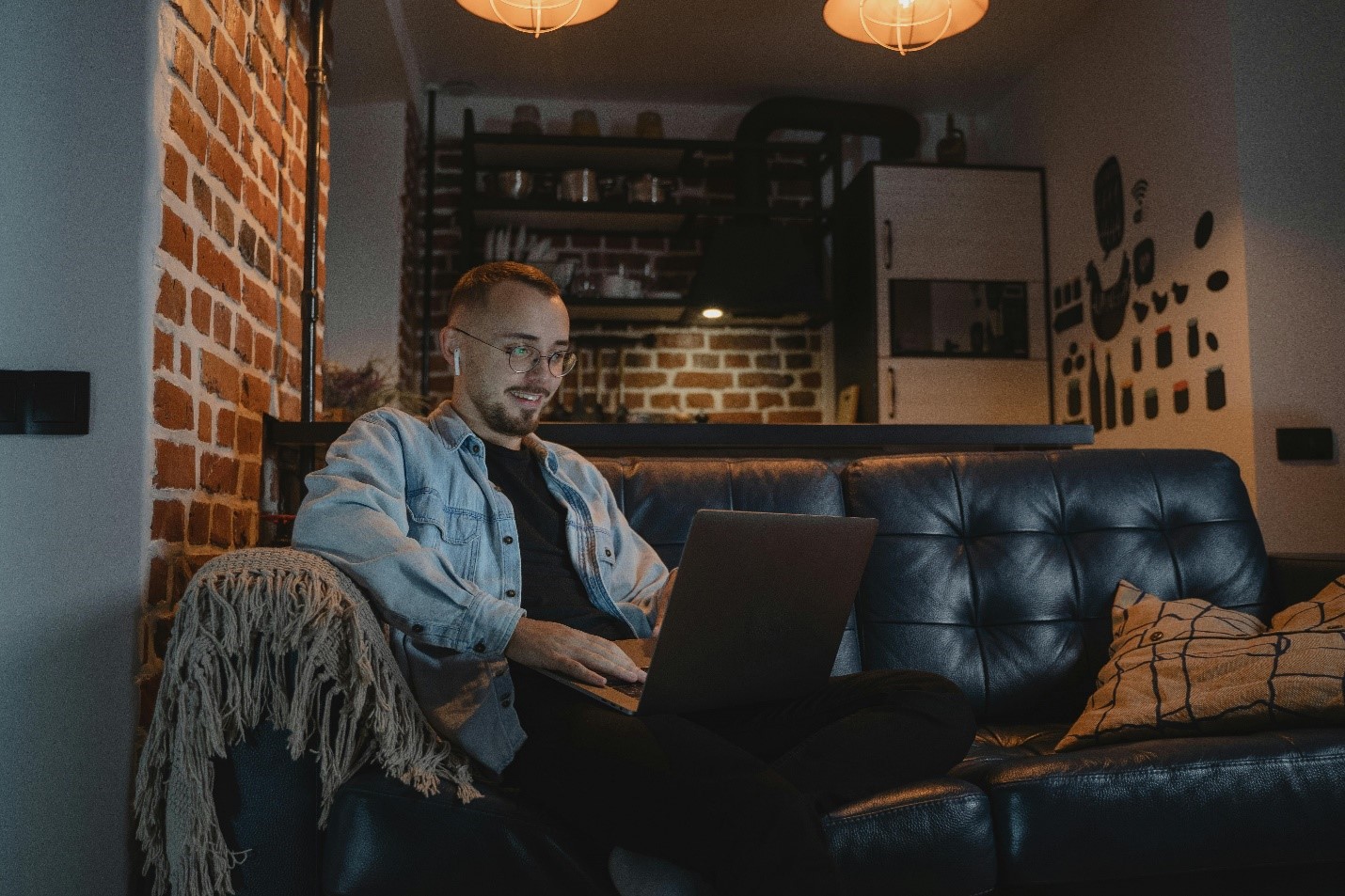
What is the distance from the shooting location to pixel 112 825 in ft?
4.83

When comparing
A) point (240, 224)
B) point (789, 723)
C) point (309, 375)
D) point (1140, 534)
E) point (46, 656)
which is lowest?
point (789, 723)

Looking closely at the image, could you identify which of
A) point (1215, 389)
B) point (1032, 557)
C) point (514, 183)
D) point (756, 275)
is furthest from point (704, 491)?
point (514, 183)

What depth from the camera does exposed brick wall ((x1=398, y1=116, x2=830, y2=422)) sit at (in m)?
4.88

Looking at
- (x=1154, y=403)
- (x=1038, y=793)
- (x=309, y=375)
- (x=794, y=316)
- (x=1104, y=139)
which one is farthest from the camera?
(x=794, y=316)

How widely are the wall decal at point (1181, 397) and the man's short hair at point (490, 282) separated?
8.41 ft

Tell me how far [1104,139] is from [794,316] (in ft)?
4.97

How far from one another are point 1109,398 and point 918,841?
313cm

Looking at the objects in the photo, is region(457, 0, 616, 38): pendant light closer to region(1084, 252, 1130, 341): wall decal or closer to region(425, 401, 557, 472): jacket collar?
region(425, 401, 557, 472): jacket collar

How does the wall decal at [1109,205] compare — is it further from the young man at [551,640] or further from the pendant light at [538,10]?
the young man at [551,640]

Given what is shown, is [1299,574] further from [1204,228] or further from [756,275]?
[756,275]

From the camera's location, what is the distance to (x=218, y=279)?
6.13 ft

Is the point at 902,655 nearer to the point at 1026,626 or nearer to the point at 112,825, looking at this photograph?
the point at 1026,626

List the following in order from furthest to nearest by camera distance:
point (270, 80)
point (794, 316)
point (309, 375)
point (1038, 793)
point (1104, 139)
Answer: point (794, 316), point (1104, 139), point (309, 375), point (270, 80), point (1038, 793)

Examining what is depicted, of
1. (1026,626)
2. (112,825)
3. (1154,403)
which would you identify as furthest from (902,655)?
(1154,403)
